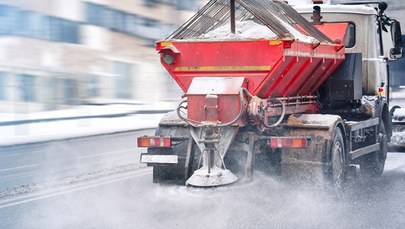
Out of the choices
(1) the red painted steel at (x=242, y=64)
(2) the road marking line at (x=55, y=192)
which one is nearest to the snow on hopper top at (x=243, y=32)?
(1) the red painted steel at (x=242, y=64)

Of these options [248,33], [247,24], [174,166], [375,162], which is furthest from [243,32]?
[375,162]

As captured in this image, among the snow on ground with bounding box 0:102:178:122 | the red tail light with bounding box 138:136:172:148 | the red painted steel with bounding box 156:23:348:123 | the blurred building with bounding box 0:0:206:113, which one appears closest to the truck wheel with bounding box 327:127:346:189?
the red painted steel with bounding box 156:23:348:123

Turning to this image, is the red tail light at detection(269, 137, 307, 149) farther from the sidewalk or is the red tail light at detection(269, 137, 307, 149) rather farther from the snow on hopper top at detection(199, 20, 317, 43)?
the sidewalk

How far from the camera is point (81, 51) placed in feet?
129

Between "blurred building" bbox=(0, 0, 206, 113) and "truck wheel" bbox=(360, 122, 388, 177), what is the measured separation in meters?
13.4

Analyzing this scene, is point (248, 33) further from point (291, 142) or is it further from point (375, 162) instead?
point (375, 162)

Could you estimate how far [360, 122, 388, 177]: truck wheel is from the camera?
462 inches

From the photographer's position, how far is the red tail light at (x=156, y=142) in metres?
9.41

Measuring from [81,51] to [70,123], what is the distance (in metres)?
13.7

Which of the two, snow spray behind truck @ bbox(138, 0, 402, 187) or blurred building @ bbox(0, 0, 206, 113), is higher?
blurred building @ bbox(0, 0, 206, 113)

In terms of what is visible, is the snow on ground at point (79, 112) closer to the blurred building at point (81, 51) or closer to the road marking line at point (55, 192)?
the blurred building at point (81, 51)

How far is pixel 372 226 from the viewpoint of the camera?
7.77 metres

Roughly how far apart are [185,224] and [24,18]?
26.5 m

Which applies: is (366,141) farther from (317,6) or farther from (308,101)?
(317,6)
